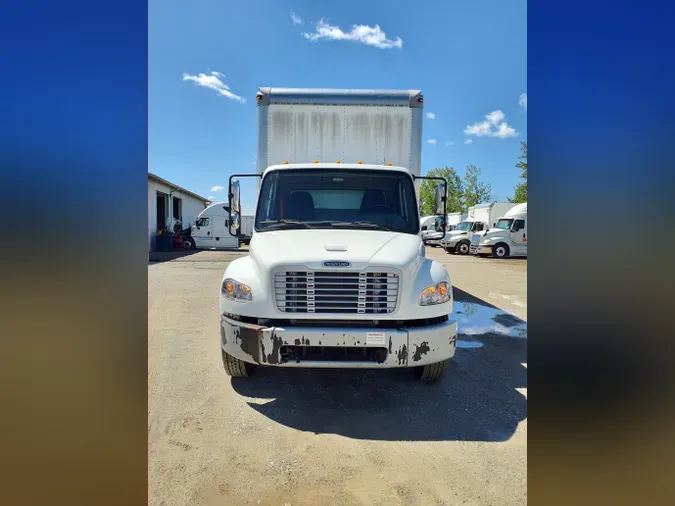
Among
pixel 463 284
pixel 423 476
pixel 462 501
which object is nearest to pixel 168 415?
pixel 423 476

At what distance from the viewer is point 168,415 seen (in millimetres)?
3283

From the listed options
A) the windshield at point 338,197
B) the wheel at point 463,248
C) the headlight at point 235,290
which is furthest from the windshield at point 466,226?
the headlight at point 235,290

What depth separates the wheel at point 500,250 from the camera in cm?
1983

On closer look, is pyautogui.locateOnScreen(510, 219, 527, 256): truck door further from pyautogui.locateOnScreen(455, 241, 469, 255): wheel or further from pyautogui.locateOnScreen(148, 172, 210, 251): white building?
pyautogui.locateOnScreen(148, 172, 210, 251): white building

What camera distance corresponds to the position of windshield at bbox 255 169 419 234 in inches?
176

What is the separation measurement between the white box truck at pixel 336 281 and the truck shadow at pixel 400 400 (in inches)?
11.7

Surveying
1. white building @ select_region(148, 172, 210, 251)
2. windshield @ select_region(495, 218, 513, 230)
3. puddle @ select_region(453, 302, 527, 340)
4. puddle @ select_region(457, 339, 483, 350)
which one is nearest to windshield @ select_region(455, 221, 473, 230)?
windshield @ select_region(495, 218, 513, 230)

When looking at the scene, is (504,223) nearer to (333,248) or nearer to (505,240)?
(505,240)

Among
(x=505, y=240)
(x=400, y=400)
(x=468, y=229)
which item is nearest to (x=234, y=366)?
(x=400, y=400)

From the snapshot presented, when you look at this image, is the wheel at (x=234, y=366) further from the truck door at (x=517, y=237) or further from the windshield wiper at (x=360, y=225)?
the truck door at (x=517, y=237)

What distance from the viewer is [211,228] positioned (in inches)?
911

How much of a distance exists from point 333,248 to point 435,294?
1064mm
